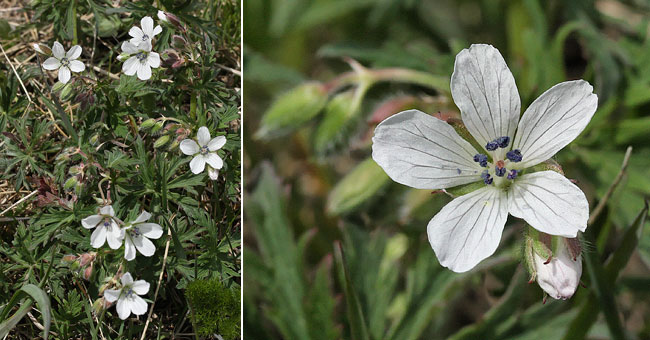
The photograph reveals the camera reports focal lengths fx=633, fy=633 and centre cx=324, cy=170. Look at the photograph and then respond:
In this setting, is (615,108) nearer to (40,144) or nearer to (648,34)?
(648,34)

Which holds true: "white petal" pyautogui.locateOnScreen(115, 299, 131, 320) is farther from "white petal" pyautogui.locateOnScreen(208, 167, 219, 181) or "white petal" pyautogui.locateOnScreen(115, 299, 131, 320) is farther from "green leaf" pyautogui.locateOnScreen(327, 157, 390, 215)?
"green leaf" pyautogui.locateOnScreen(327, 157, 390, 215)

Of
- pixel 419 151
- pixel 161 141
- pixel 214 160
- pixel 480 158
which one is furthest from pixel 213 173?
pixel 480 158

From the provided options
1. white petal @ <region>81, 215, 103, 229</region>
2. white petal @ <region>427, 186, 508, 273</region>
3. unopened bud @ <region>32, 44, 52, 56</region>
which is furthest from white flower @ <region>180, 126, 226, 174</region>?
white petal @ <region>427, 186, 508, 273</region>

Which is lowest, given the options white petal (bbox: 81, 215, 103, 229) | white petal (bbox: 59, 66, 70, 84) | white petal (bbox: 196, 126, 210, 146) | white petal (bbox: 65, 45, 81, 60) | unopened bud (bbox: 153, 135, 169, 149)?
white petal (bbox: 81, 215, 103, 229)

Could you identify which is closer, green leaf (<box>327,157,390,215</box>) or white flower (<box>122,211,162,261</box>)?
white flower (<box>122,211,162,261</box>)

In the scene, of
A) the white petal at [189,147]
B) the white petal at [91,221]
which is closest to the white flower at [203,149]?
the white petal at [189,147]
